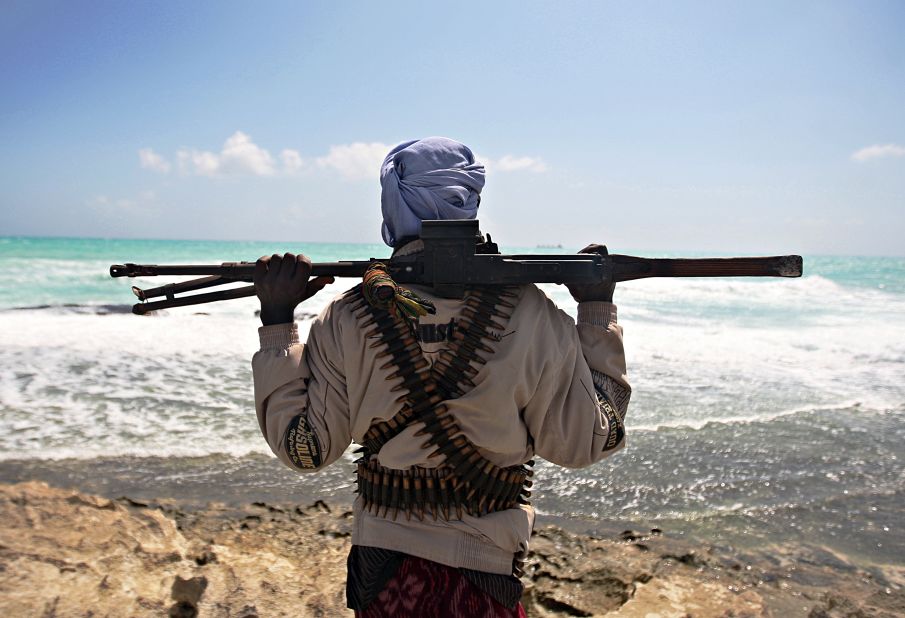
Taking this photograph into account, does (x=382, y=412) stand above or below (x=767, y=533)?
above

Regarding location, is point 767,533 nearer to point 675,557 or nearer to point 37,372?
Result: point 675,557

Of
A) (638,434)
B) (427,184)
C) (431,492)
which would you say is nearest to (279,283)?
(427,184)

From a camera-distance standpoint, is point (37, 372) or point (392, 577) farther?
point (37, 372)

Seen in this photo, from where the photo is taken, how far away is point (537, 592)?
385 cm

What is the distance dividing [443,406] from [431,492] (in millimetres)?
242

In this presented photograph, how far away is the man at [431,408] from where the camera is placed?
1699 mm

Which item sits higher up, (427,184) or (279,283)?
(427,184)


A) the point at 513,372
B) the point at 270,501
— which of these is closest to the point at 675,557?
the point at 270,501

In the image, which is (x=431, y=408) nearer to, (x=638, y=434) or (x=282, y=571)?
(x=282, y=571)

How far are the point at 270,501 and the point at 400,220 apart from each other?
3.73 m

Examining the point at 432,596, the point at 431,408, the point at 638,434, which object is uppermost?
the point at 431,408

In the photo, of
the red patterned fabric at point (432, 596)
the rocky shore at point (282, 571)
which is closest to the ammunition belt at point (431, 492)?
the red patterned fabric at point (432, 596)

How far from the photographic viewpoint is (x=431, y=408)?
5.54 ft

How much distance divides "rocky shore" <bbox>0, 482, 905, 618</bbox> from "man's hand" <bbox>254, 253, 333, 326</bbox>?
2308 millimetres
